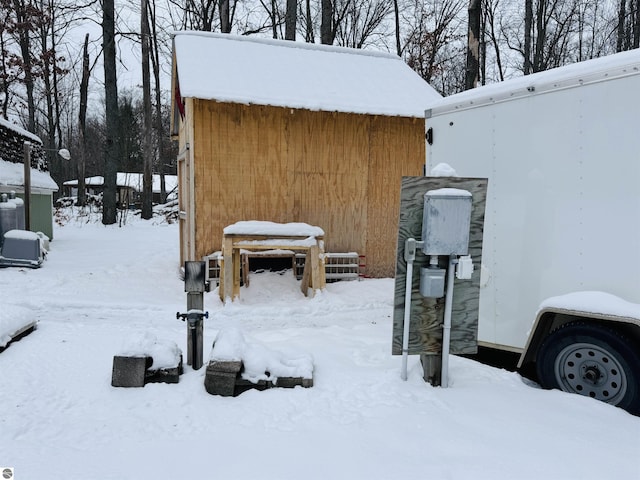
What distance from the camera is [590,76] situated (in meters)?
3.50

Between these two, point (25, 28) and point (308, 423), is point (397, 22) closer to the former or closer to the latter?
point (25, 28)

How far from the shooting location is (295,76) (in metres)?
8.91

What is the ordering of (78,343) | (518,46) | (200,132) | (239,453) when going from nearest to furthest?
(239,453)
(78,343)
(200,132)
(518,46)

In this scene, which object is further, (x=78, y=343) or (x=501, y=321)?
→ (x=78, y=343)

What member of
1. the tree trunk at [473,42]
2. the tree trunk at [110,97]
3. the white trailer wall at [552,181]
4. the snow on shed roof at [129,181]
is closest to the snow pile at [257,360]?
the white trailer wall at [552,181]

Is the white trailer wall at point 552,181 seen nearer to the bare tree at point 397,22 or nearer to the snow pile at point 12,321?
the snow pile at point 12,321

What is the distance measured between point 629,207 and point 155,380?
12.6ft

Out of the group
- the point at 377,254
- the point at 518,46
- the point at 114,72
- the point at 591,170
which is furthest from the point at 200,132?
the point at 518,46

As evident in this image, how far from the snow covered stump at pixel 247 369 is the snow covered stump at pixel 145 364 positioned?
1.11 ft

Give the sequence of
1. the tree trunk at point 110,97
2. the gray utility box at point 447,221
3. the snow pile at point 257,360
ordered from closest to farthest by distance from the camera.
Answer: the gray utility box at point 447,221 < the snow pile at point 257,360 < the tree trunk at point 110,97

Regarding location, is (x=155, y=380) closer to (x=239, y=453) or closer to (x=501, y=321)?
(x=239, y=453)

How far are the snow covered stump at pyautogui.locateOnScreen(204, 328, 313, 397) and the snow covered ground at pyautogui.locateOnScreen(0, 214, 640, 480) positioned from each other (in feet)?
0.32

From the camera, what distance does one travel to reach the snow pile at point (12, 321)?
441 cm

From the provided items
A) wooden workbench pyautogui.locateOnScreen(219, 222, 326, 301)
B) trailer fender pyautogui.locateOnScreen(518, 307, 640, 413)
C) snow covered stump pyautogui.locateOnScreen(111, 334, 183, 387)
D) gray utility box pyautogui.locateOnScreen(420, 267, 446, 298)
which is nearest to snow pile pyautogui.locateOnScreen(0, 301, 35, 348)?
snow covered stump pyautogui.locateOnScreen(111, 334, 183, 387)
